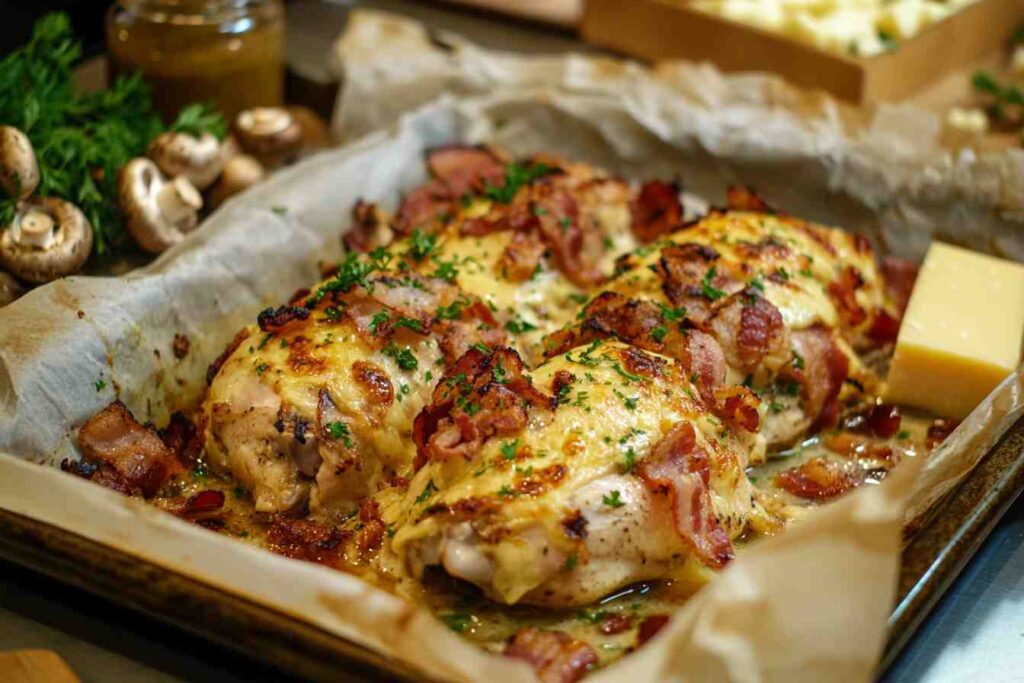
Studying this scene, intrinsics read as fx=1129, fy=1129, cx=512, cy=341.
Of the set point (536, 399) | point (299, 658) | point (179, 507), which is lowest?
point (179, 507)

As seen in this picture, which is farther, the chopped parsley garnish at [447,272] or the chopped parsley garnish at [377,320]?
the chopped parsley garnish at [447,272]

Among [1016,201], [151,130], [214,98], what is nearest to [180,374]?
[151,130]

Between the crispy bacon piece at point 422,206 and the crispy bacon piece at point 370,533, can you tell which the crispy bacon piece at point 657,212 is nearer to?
the crispy bacon piece at point 422,206

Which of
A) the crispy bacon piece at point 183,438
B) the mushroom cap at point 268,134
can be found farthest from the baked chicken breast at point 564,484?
the mushroom cap at point 268,134

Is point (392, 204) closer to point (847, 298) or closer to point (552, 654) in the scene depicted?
point (847, 298)

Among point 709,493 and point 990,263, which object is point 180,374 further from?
point 990,263

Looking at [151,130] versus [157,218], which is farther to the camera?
[151,130]
